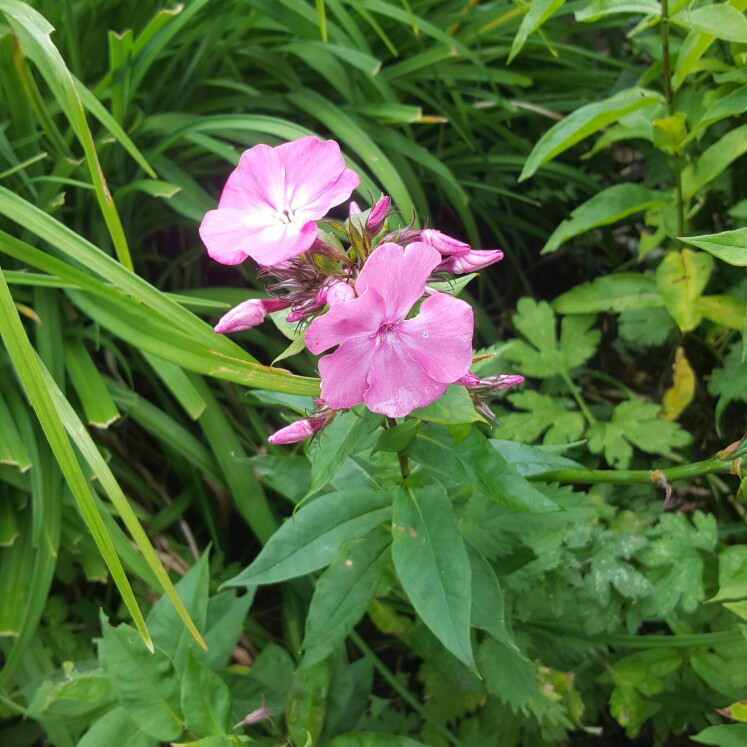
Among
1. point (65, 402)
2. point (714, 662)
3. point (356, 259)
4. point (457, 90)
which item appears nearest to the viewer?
point (356, 259)

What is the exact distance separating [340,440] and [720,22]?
89 cm

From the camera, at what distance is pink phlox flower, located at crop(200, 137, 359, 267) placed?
80 centimetres

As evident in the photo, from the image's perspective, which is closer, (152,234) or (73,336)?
(73,336)

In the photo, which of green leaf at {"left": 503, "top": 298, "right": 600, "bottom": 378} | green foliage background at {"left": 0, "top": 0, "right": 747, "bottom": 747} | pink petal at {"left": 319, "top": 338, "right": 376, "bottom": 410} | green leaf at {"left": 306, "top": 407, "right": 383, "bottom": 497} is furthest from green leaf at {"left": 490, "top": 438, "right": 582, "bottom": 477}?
green leaf at {"left": 503, "top": 298, "right": 600, "bottom": 378}

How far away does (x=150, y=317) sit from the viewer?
3.88 ft

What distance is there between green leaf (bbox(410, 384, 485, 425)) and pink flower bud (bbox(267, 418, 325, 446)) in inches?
5.1

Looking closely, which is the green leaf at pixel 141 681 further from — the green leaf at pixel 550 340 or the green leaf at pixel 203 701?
the green leaf at pixel 550 340

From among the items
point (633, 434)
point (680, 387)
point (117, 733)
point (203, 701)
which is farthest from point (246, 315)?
point (680, 387)

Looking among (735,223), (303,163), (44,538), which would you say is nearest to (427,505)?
(303,163)

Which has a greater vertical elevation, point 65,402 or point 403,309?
point 403,309

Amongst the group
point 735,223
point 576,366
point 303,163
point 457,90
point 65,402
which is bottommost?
point 576,366

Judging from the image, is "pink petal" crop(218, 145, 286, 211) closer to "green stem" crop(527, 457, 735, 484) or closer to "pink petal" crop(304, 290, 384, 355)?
"pink petal" crop(304, 290, 384, 355)

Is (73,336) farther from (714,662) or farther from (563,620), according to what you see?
(714,662)

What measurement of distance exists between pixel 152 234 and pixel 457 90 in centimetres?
87
